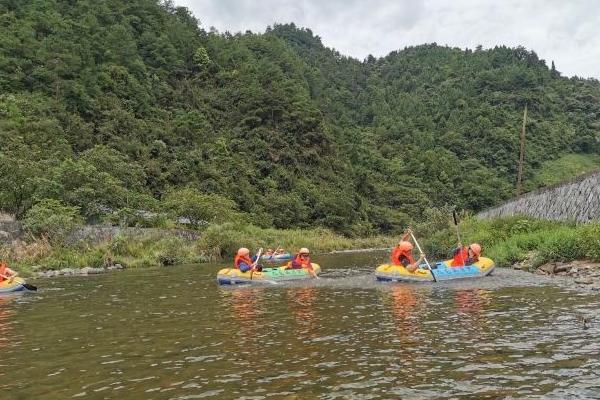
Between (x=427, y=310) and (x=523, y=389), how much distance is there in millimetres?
6248

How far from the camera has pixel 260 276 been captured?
821 inches

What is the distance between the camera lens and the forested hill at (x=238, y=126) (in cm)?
4988

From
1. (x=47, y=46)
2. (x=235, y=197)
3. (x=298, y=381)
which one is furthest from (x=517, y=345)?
(x=47, y=46)

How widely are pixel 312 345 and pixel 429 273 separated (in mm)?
10459

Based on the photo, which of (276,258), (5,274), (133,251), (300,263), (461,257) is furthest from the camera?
(276,258)

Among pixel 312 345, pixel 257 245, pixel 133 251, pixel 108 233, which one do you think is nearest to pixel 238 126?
pixel 257 245

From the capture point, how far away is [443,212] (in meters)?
36.0

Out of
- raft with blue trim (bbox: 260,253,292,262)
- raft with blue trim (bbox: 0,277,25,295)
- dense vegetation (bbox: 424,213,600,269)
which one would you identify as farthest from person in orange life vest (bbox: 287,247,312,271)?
raft with blue trim (bbox: 260,253,292,262)

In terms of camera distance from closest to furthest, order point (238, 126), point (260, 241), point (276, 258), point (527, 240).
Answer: point (527, 240) < point (276, 258) < point (260, 241) < point (238, 126)

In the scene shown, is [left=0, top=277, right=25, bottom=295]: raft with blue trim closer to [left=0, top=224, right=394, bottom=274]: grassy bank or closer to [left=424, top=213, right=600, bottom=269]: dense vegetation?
[left=0, top=224, right=394, bottom=274]: grassy bank

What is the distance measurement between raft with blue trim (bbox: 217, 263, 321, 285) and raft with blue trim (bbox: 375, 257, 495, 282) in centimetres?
354

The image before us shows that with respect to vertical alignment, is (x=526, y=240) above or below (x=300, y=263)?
above

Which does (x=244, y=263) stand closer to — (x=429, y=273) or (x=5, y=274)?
(x=429, y=273)

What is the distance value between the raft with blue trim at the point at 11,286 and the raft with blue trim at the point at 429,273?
41.6 ft
